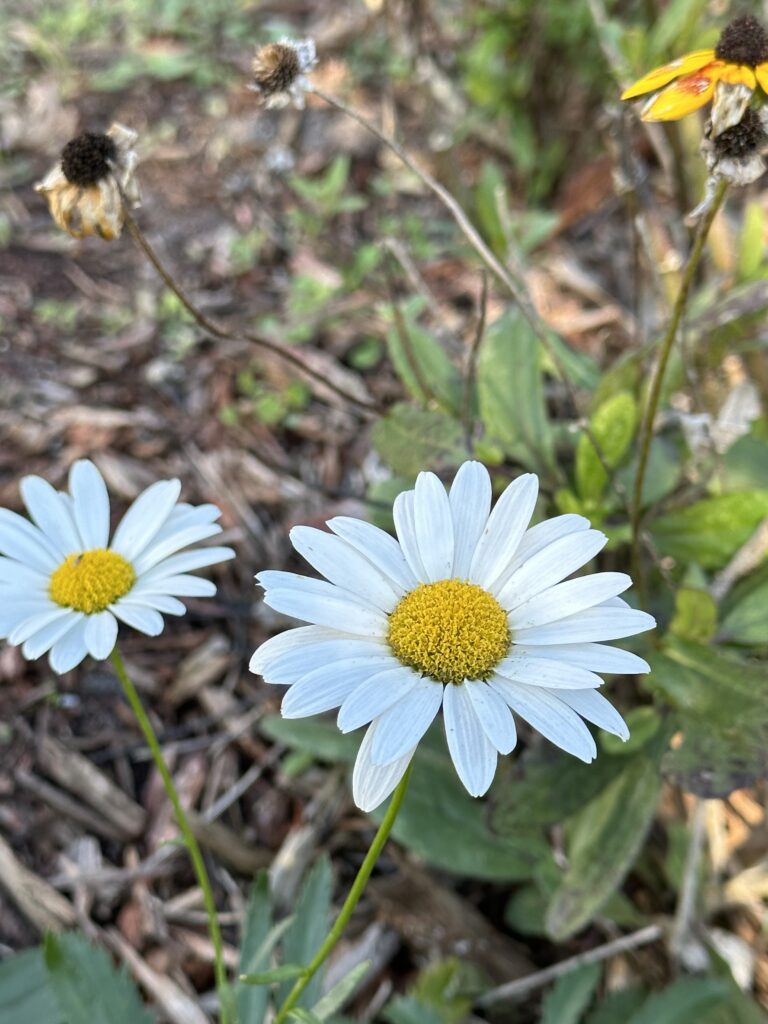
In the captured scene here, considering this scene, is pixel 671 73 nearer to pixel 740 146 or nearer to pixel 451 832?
pixel 740 146

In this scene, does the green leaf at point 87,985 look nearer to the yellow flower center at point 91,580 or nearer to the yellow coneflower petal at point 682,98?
the yellow flower center at point 91,580

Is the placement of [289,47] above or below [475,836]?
above

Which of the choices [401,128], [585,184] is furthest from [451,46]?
[585,184]

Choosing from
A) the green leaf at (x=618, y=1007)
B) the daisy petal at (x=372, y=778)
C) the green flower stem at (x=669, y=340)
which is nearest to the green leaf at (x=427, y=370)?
the green flower stem at (x=669, y=340)

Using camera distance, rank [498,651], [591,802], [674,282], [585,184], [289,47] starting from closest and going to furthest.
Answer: [498,651], [289,47], [591,802], [674,282], [585,184]

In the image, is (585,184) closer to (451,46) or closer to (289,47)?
(451,46)

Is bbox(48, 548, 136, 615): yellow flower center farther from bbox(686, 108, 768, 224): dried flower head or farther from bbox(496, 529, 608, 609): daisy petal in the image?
bbox(686, 108, 768, 224): dried flower head

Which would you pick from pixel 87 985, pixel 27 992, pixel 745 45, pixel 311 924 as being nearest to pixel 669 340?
pixel 745 45
